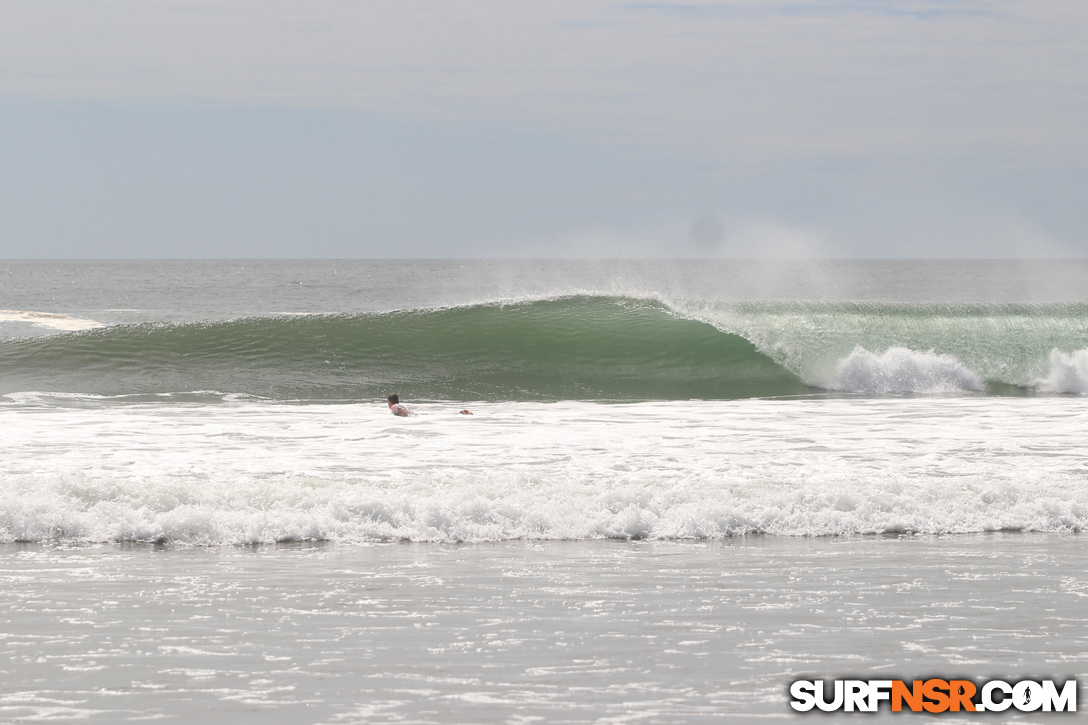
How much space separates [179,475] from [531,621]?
430 cm

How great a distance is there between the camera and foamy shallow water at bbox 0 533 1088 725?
13.4 ft

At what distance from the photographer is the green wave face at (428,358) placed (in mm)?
16031

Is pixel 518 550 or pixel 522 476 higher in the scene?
pixel 522 476

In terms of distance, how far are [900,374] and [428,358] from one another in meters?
7.70

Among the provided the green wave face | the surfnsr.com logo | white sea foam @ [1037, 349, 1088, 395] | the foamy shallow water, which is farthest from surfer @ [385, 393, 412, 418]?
white sea foam @ [1037, 349, 1088, 395]

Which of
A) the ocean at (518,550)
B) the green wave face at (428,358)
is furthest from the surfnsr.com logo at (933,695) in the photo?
the green wave face at (428,358)

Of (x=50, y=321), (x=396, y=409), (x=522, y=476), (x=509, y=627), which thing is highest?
(x=50, y=321)

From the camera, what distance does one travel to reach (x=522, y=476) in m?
8.28

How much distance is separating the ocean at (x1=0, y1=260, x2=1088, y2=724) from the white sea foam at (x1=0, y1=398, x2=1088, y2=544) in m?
0.03

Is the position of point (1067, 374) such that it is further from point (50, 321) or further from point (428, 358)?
point (50, 321)

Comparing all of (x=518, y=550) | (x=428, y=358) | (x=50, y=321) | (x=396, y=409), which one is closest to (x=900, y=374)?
(x=428, y=358)

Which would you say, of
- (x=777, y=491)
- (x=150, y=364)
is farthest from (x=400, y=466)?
(x=150, y=364)

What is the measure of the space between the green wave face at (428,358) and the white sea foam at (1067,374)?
13.9 ft

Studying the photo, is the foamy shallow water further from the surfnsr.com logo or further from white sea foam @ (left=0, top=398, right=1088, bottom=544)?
white sea foam @ (left=0, top=398, right=1088, bottom=544)
